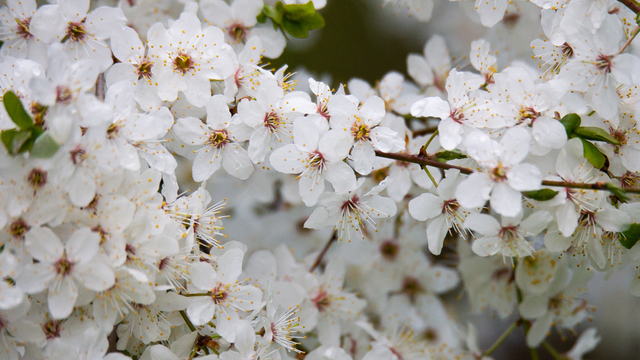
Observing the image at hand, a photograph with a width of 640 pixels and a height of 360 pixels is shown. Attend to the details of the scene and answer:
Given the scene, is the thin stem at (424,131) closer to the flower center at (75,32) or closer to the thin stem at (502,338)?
the thin stem at (502,338)

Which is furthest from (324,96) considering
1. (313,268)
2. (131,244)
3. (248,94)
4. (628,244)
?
(628,244)

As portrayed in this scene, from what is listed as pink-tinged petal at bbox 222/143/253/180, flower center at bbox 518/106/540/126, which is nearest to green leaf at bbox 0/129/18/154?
pink-tinged petal at bbox 222/143/253/180

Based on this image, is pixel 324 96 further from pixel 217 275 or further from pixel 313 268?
pixel 313 268

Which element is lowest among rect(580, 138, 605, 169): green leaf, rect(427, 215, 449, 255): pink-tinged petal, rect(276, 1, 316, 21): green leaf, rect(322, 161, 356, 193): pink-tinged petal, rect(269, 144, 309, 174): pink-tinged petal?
rect(427, 215, 449, 255): pink-tinged petal

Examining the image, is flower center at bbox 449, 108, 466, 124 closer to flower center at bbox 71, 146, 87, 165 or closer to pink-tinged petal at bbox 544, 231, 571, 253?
pink-tinged petal at bbox 544, 231, 571, 253

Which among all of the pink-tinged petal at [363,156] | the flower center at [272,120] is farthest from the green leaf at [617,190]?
the flower center at [272,120]

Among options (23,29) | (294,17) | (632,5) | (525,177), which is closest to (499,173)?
(525,177)
